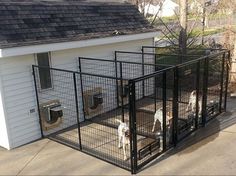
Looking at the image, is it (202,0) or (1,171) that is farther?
(202,0)

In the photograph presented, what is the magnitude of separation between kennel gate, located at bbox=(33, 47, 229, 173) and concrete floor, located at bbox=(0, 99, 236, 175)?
0.73 feet

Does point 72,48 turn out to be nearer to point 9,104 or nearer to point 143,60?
point 9,104

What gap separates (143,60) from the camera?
9.96 meters

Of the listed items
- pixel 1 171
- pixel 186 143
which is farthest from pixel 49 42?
pixel 186 143

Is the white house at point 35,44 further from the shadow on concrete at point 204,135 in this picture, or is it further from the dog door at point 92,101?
the shadow on concrete at point 204,135

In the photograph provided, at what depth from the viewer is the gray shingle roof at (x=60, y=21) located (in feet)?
21.8

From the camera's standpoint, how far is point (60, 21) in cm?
781

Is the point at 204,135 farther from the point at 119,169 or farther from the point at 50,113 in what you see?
the point at 50,113

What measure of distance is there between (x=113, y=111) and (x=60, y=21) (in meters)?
3.07

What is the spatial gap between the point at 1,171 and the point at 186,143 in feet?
13.3

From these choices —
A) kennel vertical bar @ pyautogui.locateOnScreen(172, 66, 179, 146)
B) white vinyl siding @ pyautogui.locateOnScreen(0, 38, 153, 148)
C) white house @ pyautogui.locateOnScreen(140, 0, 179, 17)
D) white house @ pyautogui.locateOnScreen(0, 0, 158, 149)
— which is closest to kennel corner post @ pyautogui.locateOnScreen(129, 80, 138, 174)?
kennel vertical bar @ pyautogui.locateOnScreen(172, 66, 179, 146)

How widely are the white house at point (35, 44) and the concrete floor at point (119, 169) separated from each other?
0.60 metres

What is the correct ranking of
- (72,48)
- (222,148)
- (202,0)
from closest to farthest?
(222,148) < (72,48) < (202,0)

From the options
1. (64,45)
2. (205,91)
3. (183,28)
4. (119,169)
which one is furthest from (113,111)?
(183,28)
